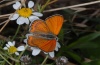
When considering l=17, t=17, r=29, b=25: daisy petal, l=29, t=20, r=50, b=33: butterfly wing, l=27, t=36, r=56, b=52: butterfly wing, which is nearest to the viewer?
l=27, t=36, r=56, b=52: butterfly wing

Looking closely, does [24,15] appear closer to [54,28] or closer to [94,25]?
[54,28]

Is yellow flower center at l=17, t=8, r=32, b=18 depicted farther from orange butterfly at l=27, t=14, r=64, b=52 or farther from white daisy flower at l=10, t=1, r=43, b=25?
orange butterfly at l=27, t=14, r=64, b=52

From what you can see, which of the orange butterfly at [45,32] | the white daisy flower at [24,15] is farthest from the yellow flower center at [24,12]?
the orange butterfly at [45,32]

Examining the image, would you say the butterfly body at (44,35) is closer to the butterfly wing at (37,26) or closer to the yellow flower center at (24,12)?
the butterfly wing at (37,26)

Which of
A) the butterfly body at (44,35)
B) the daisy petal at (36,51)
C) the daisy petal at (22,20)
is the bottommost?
the daisy petal at (36,51)

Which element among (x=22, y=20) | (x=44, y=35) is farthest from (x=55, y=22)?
(x=22, y=20)

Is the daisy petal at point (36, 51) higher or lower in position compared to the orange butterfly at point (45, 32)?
lower

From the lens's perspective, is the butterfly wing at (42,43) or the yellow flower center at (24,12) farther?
the yellow flower center at (24,12)

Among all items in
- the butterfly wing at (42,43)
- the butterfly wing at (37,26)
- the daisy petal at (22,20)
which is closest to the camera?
the butterfly wing at (42,43)

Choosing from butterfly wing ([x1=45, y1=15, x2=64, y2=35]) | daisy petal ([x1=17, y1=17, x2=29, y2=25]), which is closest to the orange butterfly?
butterfly wing ([x1=45, y1=15, x2=64, y2=35])
